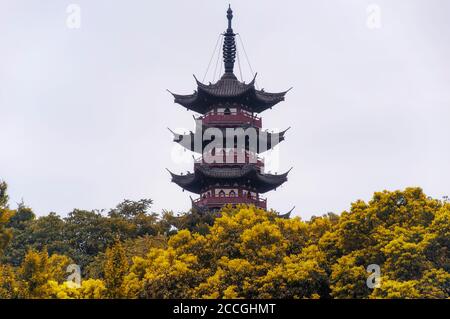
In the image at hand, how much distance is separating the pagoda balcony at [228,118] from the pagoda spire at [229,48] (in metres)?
3.44

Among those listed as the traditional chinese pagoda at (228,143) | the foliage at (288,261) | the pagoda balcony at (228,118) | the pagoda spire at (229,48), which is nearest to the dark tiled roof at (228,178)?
the traditional chinese pagoda at (228,143)

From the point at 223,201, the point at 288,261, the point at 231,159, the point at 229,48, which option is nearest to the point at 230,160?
the point at 231,159

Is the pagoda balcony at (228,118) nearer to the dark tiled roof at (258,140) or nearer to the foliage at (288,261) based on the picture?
the dark tiled roof at (258,140)

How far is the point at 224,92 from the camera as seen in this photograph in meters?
75.6

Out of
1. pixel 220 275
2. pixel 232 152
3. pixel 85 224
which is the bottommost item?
pixel 220 275

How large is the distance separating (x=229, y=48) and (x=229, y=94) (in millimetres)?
4804

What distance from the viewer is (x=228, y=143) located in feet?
245

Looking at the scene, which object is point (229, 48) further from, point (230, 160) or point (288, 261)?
point (288, 261)
